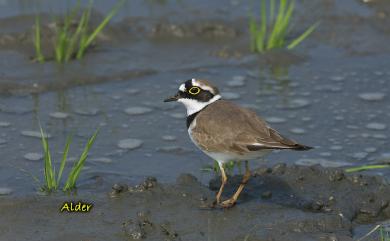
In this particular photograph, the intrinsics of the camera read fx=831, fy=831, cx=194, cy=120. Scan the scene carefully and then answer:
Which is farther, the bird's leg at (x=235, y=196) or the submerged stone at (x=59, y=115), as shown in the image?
the submerged stone at (x=59, y=115)

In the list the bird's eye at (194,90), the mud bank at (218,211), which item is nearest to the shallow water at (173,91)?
the mud bank at (218,211)

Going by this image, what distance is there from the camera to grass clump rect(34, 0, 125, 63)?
944cm

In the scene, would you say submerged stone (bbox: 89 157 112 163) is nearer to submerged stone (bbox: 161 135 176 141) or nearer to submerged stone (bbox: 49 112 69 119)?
submerged stone (bbox: 161 135 176 141)

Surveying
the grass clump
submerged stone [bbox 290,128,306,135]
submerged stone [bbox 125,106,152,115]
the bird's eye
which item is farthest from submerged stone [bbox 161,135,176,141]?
the grass clump

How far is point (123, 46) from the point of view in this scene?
10.3 metres

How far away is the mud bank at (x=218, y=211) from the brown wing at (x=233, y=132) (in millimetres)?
480

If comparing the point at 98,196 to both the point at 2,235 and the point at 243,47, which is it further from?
the point at 243,47

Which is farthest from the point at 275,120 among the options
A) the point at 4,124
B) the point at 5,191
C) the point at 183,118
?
the point at 5,191

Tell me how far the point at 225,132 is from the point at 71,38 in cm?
397

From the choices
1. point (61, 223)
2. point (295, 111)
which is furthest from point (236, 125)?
point (295, 111)

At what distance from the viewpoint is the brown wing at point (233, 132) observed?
6238mm

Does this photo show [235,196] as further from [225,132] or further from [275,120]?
[275,120]
